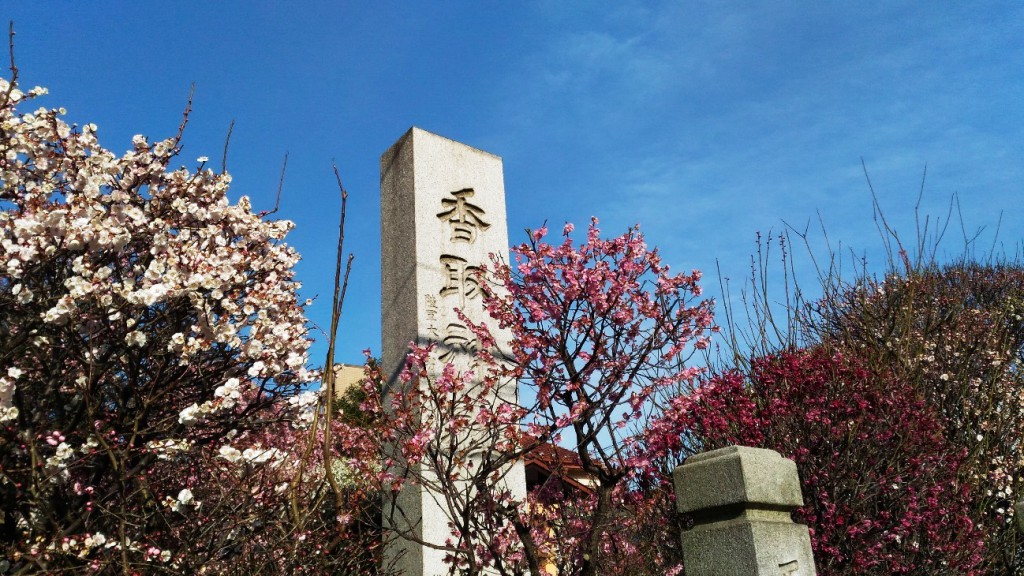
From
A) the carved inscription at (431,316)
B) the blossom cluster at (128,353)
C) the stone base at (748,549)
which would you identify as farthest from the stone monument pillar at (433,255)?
the stone base at (748,549)

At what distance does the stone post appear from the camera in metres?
3.10

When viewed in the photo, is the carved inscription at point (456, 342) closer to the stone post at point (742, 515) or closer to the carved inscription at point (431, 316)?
the carved inscription at point (431, 316)

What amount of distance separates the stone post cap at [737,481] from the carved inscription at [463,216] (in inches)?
184

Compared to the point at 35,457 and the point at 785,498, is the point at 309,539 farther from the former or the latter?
the point at 785,498

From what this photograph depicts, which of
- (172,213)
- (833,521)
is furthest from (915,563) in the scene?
(172,213)

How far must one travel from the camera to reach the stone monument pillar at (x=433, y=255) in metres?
6.80

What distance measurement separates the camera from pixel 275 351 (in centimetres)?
523

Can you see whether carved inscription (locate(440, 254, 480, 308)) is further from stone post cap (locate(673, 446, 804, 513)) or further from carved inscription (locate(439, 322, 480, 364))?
stone post cap (locate(673, 446, 804, 513))

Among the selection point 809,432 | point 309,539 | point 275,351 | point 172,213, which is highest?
point 172,213

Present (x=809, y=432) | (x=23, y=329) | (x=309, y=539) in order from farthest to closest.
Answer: (x=809, y=432), (x=309, y=539), (x=23, y=329)

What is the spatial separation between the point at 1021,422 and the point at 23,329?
12.3 meters

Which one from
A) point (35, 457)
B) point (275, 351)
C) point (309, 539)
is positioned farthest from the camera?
point (309, 539)

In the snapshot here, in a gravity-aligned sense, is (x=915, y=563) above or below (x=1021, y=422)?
below

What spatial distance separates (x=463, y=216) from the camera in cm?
781
